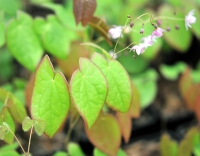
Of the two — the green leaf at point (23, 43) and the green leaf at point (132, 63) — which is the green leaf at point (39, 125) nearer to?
the green leaf at point (23, 43)

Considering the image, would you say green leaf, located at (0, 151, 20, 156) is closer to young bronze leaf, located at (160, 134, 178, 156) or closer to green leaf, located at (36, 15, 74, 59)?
green leaf, located at (36, 15, 74, 59)

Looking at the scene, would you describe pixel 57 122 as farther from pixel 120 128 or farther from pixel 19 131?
pixel 19 131

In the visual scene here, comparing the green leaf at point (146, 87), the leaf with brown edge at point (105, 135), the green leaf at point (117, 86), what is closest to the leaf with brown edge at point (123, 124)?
the leaf with brown edge at point (105, 135)

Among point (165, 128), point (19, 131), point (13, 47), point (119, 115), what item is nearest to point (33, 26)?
point (13, 47)

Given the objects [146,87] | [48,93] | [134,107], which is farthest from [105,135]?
[146,87]

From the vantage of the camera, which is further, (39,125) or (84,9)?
(84,9)

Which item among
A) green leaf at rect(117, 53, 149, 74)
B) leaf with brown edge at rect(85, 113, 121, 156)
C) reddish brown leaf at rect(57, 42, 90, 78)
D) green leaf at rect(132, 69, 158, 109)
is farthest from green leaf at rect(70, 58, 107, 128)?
green leaf at rect(117, 53, 149, 74)

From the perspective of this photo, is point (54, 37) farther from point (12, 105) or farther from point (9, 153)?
point (9, 153)
